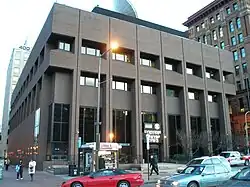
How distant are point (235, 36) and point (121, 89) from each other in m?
40.7

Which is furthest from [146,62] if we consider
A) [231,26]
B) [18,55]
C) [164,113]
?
[18,55]

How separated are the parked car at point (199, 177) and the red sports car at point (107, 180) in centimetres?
263

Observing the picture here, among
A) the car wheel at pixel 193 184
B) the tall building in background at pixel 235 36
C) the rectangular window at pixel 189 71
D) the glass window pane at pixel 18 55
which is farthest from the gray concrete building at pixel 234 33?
the glass window pane at pixel 18 55

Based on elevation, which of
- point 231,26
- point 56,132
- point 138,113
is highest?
point 231,26

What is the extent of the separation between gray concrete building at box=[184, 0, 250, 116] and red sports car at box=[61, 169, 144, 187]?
5443 centimetres

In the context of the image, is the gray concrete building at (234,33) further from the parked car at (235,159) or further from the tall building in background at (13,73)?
the tall building in background at (13,73)

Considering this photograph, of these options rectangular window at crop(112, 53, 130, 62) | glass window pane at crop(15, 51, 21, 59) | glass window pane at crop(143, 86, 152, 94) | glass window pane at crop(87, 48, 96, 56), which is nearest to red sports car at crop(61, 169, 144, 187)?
glass window pane at crop(87, 48, 96, 56)

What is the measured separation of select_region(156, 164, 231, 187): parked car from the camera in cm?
1327

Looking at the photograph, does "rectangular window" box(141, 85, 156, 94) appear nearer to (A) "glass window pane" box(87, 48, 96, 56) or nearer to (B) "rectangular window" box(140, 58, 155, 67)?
(B) "rectangular window" box(140, 58, 155, 67)

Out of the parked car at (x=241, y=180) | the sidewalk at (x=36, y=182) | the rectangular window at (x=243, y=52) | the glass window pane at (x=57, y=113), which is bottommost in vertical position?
the sidewalk at (x=36, y=182)

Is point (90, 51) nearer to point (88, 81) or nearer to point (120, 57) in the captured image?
point (88, 81)

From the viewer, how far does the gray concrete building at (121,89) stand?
119 ft

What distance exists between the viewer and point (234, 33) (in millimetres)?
68812

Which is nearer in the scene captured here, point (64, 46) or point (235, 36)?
point (64, 46)
